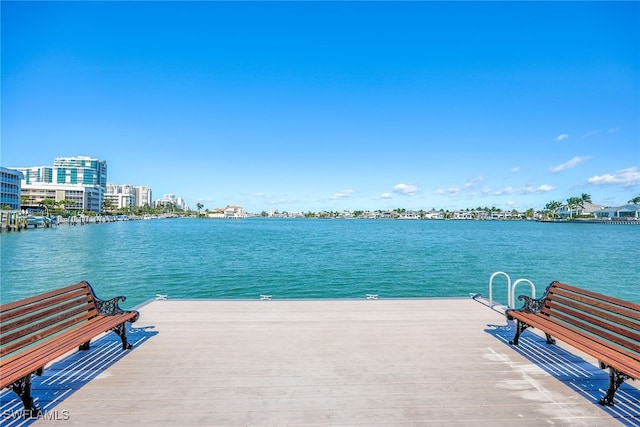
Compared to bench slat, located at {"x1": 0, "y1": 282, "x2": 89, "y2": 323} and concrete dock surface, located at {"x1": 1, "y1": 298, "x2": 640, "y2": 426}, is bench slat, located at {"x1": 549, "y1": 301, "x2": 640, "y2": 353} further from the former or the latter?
bench slat, located at {"x1": 0, "y1": 282, "x2": 89, "y2": 323}

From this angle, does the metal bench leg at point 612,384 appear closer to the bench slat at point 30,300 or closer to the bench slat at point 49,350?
the bench slat at point 49,350

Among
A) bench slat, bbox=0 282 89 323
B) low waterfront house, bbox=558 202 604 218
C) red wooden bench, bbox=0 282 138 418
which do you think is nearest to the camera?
red wooden bench, bbox=0 282 138 418

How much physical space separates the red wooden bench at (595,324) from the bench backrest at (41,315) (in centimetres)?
662

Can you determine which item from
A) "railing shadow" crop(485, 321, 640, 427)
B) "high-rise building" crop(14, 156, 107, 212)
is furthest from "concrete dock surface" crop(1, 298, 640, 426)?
"high-rise building" crop(14, 156, 107, 212)

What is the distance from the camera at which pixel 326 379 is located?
4461 mm

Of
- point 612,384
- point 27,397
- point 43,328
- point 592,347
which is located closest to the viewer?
point 27,397

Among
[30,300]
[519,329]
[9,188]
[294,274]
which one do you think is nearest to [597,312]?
[519,329]

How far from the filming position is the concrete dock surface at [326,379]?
364 centimetres

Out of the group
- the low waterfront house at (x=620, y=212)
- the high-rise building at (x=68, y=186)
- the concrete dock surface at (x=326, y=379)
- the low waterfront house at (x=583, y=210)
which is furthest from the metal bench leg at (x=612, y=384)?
the low waterfront house at (x=583, y=210)

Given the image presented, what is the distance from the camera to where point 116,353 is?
5230mm

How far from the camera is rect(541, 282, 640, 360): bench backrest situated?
4.27 meters

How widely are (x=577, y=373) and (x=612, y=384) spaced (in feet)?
2.97

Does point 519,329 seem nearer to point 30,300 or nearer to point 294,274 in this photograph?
point 30,300

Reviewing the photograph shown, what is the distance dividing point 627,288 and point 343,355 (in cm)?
2528
